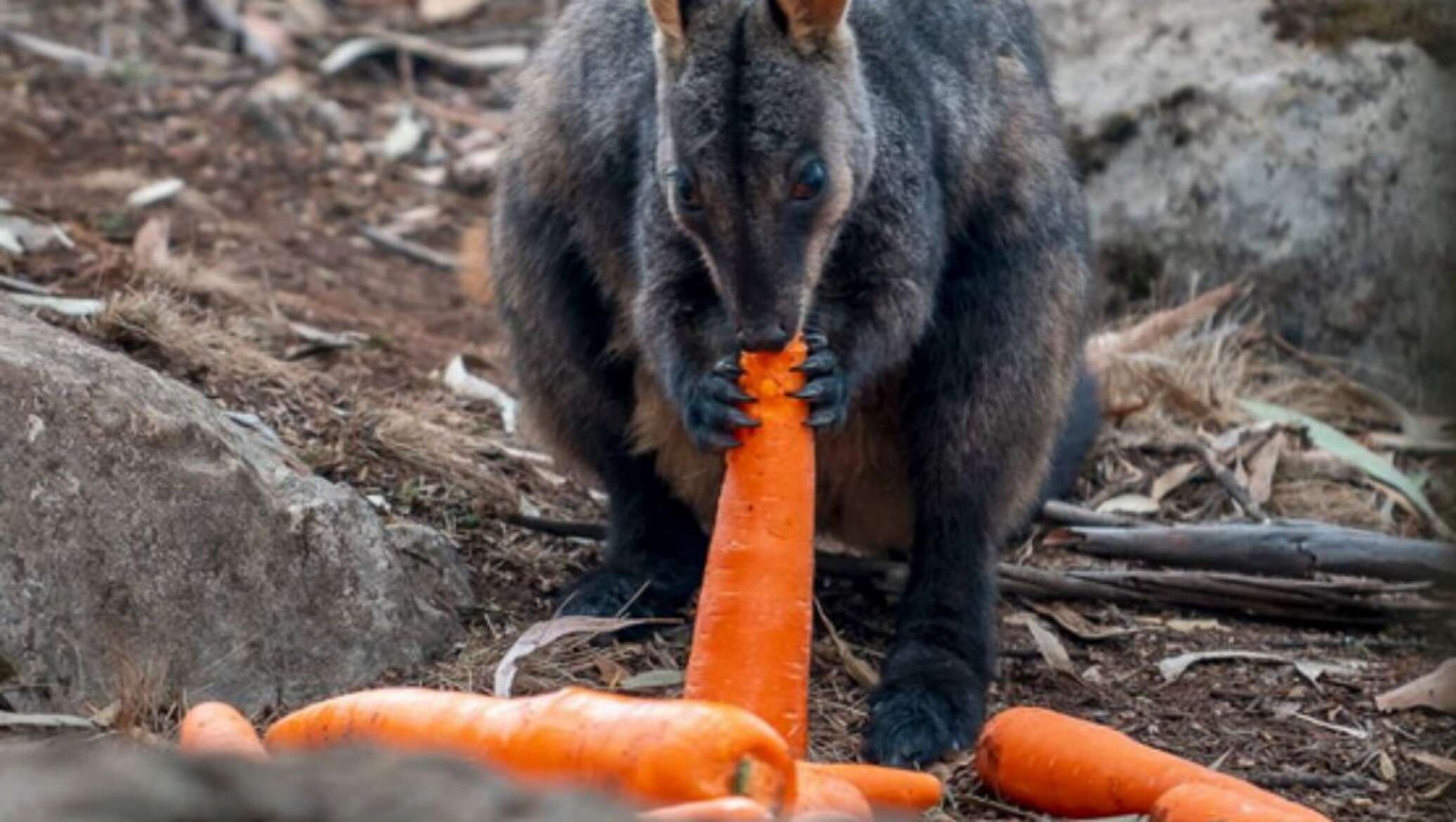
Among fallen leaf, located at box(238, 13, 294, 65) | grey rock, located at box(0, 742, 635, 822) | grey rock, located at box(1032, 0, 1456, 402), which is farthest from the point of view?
fallen leaf, located at box(238, 13, 294, 65)

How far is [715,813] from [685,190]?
1.83m

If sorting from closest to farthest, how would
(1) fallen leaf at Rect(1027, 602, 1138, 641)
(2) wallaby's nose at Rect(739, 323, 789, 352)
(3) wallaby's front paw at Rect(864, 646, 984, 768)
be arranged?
(2) wallaby's nose at Rect(739, 323, 789, 352) < (3) wallaby's front paw at Rect(864, 646, 984, 768) < (1) fallen leaf at Rect(1027, 602, 1138, 641)

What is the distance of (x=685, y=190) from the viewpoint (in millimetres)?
4812

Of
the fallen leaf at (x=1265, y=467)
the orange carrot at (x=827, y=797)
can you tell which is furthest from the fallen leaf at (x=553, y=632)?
the fallen leaf at (x=1265, y=467)

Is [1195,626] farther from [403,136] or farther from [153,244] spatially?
[403,136]

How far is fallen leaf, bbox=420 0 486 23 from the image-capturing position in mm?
11945

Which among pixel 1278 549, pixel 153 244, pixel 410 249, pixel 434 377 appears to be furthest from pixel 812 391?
pixel 410 249

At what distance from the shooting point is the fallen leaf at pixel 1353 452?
284 inches

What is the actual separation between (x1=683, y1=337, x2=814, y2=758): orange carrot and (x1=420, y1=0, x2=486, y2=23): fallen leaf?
24.4ft

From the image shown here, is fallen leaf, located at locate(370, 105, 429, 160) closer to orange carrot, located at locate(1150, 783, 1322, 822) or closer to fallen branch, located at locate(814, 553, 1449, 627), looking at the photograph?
fallen branch, located at locate(814, 553, 1449, 627)

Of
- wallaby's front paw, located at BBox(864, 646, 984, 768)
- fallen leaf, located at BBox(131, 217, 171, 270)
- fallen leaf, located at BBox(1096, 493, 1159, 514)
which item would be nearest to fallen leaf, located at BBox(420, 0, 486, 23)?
fallen leaf, located at BBox(131, 217, 171, 270)

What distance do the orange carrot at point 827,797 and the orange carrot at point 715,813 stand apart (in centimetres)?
41

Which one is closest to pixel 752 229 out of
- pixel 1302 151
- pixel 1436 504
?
pixel 1436 504

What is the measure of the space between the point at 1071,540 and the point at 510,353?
1671mm
